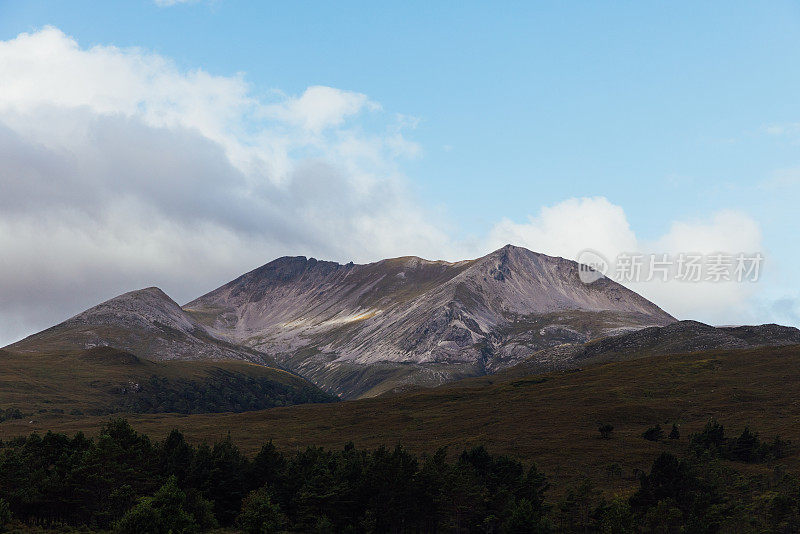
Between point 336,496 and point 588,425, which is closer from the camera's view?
point 336,496

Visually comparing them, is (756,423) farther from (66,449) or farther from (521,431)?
(66,449)

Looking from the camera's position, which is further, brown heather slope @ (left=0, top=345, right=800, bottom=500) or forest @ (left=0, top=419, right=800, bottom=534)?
brown heather slope @ (left=0, top=345, right=800, bottom=500)

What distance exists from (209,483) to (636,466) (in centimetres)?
7871

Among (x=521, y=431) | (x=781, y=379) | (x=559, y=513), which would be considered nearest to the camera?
(x=559, y=513)

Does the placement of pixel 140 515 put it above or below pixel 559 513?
above

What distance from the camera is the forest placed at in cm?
7388

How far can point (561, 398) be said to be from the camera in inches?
7638

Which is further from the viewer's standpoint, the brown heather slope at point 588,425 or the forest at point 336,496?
the brown heather slope at point 588,425

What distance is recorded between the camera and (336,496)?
3132 inches

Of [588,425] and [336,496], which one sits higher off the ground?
[336,496]

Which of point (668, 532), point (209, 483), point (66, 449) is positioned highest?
point (66, 449)

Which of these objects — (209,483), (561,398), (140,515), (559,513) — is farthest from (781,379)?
(140,515)

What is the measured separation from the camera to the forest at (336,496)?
73.9 meters

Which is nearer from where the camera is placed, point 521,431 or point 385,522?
point 385,522
